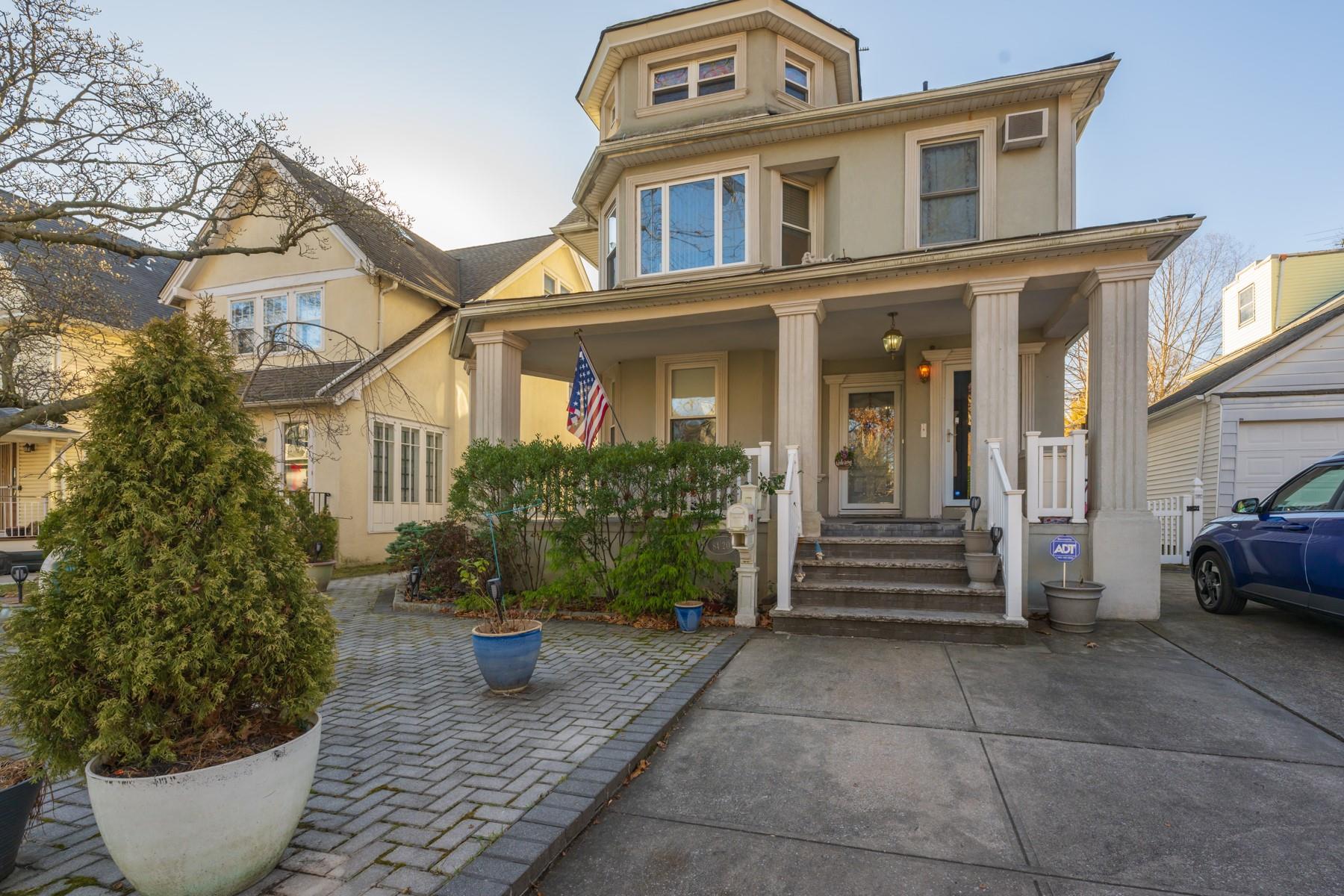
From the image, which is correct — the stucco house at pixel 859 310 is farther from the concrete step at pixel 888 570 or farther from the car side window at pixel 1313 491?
the car side window at pixel 1313 491

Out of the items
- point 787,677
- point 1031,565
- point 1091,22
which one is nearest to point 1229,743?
point 787,677

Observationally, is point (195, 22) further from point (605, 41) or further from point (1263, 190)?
point (1263, 190)

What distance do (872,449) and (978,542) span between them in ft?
11.0

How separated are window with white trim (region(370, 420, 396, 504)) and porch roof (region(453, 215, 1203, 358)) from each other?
15.6 feet

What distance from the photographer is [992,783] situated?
3076 millimetres

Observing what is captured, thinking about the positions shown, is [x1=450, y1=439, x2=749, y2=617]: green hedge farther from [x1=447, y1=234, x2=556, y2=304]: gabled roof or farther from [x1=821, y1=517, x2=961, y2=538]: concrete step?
[x1=447, y1=234, x2=556, y2=304]: gabled roof

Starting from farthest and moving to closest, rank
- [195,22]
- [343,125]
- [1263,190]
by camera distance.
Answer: [1263,190]
[343,125]
[195,22]

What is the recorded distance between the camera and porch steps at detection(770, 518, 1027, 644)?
5715 millimetres

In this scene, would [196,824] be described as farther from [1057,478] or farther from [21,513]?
[21,513]

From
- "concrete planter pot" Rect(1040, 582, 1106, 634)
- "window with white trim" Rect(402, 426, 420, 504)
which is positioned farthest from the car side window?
"window with white trim" Rect(402, 426, 420, 504)

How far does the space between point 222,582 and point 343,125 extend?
386 inches

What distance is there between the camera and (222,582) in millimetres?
2225

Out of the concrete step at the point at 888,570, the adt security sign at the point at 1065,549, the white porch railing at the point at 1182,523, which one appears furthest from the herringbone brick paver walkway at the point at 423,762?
the white porch railing at the point at 1182,523

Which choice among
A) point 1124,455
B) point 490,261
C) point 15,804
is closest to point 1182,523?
point 1124,455
